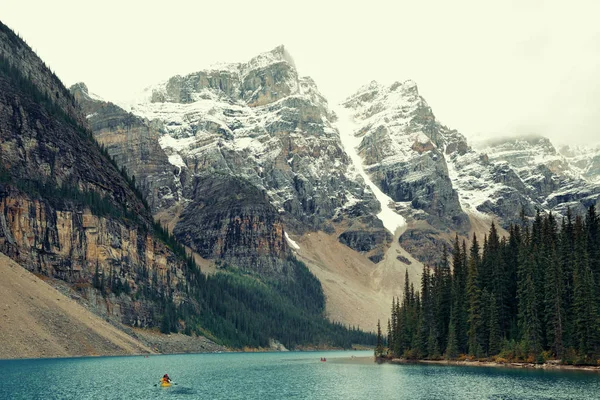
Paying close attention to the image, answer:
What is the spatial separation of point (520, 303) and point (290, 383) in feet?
155

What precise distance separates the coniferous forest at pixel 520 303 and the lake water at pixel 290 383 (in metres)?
8.86

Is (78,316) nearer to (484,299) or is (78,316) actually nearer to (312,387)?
(312,387)

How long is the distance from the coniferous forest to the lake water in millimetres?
8856

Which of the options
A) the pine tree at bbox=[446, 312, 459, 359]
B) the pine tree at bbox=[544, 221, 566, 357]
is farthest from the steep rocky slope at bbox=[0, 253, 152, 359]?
the pine tree at bbox=[544, 221, 566, 357]

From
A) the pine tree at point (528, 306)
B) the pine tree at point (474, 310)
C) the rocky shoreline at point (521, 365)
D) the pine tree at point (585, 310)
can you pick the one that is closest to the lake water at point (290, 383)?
the rocky shoreline at point (521, 365)

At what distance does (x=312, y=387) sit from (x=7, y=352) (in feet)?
211

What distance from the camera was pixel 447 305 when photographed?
521 feet

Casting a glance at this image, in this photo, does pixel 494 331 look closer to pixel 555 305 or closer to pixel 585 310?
pixel 555 305

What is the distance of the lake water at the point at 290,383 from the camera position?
87.2 m

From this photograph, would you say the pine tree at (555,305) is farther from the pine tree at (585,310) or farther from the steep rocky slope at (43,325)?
the steep rocky slope at (43,325)

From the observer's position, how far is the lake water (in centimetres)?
8719

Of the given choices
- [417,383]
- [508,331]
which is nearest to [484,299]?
[508,331]

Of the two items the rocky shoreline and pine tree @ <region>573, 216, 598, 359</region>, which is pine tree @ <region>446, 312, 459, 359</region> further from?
pine tree @ <region>573, 216, 598, 359</region>

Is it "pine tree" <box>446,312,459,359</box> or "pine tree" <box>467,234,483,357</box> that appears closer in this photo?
"pine tree" <box>467,234,483,357</box>
